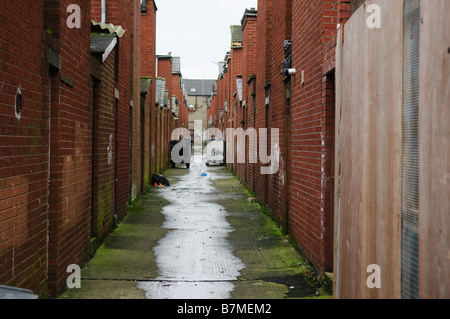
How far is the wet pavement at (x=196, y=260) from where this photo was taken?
5711 mm

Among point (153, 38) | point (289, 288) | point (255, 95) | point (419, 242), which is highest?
point (153, 38)

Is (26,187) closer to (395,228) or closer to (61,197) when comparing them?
(61,197)

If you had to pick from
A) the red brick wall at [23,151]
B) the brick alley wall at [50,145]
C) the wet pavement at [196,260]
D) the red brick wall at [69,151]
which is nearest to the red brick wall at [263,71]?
the wet pavement at [196,260]

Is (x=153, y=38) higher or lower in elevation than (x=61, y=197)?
higher

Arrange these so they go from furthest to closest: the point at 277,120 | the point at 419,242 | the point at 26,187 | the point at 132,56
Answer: the point at 132,56, the point at 277,120, the point at 26,187, the point at 419,242

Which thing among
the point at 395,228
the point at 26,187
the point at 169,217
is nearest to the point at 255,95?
the point at 169,217

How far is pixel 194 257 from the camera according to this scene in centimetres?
739

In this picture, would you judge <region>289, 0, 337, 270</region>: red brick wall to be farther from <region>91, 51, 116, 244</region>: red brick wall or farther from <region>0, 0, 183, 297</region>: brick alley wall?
<region>91, 51, 116, 244</region>: red brick wall

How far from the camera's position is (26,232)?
4297 millimetres

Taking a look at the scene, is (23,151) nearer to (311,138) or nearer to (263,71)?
(311,138)

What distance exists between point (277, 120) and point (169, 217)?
3380mm

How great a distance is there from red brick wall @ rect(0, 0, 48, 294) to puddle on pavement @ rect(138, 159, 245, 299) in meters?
1.55

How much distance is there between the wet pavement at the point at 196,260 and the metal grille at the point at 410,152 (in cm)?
303

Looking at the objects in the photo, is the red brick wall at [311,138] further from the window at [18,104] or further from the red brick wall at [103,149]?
the window at [18,104]
